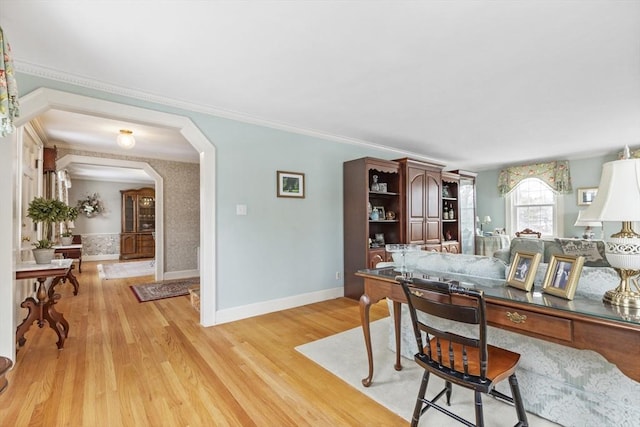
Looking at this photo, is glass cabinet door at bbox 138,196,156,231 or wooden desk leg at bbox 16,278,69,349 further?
glass cabinet door at bbox 138,196,156,231

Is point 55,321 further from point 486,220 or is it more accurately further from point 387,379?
point 486,220

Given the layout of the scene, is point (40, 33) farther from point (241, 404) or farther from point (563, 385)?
point (563, 385)

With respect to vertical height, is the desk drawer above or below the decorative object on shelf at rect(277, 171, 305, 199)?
below

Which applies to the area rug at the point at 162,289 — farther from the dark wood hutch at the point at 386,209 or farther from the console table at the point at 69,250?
the dark wood hutch at the point at 386,209

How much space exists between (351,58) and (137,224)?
921 centimetres

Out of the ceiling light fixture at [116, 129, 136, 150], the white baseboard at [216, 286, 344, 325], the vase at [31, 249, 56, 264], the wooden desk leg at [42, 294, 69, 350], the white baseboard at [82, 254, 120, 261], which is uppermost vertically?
the ceiling light fixture at [116, 129, 136, 150]

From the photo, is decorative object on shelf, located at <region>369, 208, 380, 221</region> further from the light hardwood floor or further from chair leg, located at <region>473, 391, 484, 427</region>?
chair leg, located at <region>473, 391, 484, 427</region>

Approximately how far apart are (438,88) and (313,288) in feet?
9.46

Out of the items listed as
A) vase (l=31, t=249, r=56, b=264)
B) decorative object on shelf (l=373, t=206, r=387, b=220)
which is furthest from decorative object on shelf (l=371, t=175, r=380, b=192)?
vase (l=31, t=249, r=56, b=264)

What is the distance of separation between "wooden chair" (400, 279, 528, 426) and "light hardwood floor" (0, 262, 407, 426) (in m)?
0.53

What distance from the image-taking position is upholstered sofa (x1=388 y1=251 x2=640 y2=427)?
4.76ft

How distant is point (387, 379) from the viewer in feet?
7.00

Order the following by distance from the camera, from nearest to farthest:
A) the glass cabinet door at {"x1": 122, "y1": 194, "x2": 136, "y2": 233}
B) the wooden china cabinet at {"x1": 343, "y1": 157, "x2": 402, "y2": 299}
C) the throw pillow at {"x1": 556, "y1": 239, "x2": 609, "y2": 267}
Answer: the throw pillow at {"x1": 556, "y1": 239, "x2": 609, "y2": 267}, the wooden china cabinet at {"x1": 343, "y1": 157, "x2": 402, "y2": 299}, the glass cabinet door at {"x1": 122, "y1": 194, "x2": 136, "y2": 233}

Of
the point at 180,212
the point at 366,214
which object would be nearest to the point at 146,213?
the point at 180,212
